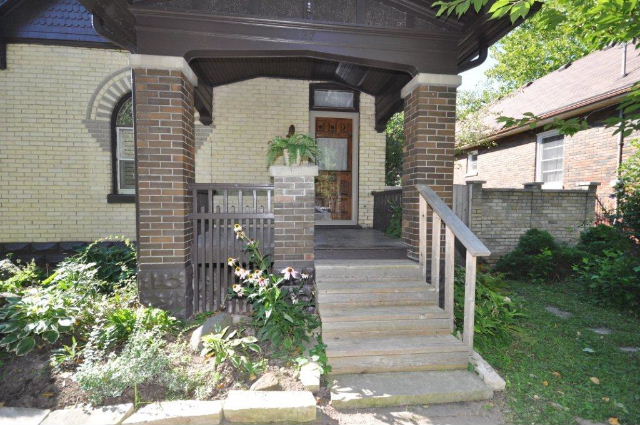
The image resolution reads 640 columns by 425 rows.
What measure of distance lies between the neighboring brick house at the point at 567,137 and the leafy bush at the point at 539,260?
237cm

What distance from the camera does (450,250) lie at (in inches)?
135

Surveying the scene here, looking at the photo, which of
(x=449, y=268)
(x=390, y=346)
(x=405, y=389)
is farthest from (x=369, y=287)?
(x=405, y=389)

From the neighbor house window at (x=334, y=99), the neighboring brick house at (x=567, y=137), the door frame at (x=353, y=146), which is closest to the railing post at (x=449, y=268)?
the door frame at (x=353, y=146)

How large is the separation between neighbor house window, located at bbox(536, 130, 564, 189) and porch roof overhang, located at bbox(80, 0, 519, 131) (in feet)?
23.5

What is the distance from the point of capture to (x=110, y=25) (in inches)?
Result: 140

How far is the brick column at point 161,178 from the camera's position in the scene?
375cm

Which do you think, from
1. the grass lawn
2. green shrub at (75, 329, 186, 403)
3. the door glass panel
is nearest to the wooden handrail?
the grass lawn

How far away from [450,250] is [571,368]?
1.52 metres

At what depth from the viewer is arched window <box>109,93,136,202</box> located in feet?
21.3

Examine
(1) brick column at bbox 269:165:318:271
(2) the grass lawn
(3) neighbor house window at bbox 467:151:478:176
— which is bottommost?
(2) the grass lawn

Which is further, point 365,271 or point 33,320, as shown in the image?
point 365,271

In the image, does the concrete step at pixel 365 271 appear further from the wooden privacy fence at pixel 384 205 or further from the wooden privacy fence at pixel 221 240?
the wooden privacy fence at pixel 384 205

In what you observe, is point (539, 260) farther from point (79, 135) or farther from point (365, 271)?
point (79, 135)

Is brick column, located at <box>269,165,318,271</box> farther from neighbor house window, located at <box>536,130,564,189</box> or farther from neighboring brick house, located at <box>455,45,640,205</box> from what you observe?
neighbor house window, located at <box>536,130,564,189</box>
